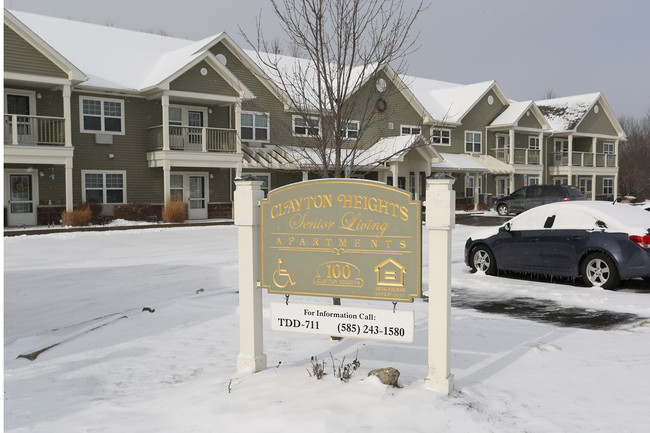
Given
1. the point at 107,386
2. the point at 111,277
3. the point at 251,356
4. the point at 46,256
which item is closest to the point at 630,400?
the point at 251,356

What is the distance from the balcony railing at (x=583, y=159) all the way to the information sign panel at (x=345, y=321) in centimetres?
4573

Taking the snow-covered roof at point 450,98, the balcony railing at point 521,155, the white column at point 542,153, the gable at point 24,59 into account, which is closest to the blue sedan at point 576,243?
the gable at point 24,59

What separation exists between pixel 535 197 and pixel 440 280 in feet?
96.0

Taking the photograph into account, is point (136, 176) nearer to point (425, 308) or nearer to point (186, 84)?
point (186, 84)

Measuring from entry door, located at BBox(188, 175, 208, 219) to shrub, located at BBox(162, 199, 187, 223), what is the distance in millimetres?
2962

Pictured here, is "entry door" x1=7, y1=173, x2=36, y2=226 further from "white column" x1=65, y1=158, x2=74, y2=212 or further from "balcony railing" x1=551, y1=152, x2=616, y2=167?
"balcony railing" x1=551, y1=152, x2=616, y2=167

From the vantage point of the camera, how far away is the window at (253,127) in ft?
102

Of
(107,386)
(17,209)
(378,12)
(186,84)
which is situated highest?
(186,84)

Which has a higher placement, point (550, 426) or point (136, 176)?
point (136, 176)

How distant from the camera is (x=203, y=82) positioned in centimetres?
2817

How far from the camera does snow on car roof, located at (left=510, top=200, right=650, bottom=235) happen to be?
34.3 feet

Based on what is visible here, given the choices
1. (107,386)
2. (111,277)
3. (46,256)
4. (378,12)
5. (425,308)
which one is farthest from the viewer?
(46,256)

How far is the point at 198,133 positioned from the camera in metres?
28.2

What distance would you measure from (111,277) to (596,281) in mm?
9539
